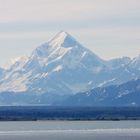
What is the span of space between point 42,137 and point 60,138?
2524 mm

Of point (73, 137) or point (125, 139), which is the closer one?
point (125, 139)

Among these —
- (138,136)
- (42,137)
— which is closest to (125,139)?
(138,136)

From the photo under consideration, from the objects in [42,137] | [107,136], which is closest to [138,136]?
[107,136]

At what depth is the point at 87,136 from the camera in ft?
225

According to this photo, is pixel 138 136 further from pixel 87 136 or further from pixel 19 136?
pixel 19 136

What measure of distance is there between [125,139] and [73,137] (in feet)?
19.0

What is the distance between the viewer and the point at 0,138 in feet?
225

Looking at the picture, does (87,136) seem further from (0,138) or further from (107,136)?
(0,138)

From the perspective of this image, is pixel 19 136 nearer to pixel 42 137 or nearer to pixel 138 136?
pixel 42 137

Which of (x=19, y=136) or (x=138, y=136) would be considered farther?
(x=19, y=136)

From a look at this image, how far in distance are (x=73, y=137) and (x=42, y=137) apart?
2631mm

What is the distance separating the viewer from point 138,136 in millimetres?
65562

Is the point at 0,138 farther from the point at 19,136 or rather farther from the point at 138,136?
the point at 138,136

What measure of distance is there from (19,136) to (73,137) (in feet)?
19.7
